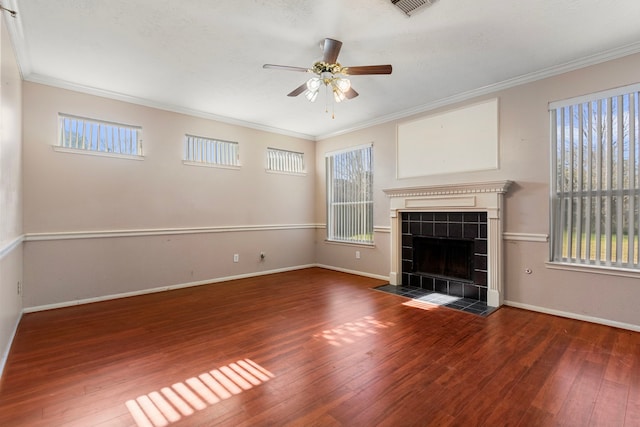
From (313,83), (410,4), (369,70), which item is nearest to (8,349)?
(313,83)

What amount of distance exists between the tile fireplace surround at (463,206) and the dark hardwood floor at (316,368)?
0.50m

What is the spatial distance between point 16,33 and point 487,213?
5.08 meters

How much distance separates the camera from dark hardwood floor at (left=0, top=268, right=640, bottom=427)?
1.69 m

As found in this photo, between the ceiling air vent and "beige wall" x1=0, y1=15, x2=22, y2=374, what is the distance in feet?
9.42

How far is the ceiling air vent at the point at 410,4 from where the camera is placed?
2.20 meters

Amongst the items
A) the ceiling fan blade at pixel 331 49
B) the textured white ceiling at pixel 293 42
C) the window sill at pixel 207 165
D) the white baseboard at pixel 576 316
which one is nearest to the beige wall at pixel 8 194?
the textured white ceiling at pixel 293 42

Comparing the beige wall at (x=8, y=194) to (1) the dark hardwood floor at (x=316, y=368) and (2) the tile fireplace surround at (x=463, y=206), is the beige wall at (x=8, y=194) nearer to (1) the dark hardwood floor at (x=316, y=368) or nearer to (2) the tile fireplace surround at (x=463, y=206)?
(1) the dark hardwood floor at (x=316, y=368)

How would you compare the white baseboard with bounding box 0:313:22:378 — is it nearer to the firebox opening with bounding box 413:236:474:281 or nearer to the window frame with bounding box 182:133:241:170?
the window frame with bounding box 182:133:241:170

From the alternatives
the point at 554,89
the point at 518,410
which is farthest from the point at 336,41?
the point at 518,410

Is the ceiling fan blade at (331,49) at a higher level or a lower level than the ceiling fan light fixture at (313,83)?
higher

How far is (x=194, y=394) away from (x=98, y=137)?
141 inches

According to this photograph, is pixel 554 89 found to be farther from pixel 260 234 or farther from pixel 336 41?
pixel 260 234

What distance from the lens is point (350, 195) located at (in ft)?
18.5

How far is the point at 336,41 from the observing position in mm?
2592
